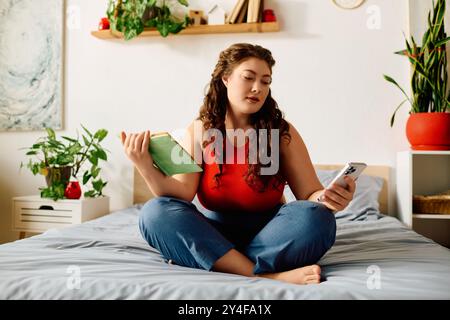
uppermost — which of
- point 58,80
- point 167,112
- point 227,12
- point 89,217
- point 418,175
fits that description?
point 227,12

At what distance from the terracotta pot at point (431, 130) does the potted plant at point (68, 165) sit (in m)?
1.82

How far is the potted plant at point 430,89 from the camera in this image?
2.24 m

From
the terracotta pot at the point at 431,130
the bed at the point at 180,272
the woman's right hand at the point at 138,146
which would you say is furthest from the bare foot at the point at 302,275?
the terracotta pot at the point at 431,130

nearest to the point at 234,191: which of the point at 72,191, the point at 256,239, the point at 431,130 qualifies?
the point at 256,239

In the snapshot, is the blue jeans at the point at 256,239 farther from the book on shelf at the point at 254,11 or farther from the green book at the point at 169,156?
the book on shelf at the point at 254,11

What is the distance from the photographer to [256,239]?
3.99ft

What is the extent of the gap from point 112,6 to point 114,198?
127 cm

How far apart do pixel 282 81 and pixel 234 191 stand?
148 cm

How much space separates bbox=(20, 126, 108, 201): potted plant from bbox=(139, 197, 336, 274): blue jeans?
58.9 inches

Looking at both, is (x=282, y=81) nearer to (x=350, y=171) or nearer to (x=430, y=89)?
(x=430, y=89)

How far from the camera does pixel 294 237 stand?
113 cm

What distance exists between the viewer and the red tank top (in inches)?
54.2
